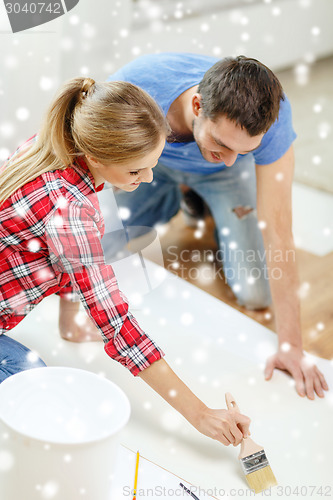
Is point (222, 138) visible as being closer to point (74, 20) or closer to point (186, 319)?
point (186, 319)

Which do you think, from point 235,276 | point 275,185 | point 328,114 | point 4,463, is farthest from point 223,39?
point 4,463

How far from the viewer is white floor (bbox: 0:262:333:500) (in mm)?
755

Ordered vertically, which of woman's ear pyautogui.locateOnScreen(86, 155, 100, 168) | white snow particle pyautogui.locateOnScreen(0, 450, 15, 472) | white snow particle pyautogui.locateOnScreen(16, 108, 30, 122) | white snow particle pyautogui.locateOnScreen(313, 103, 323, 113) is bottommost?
white snow particle pyautogui.locateOnScreen(313, 103, 323, 113)

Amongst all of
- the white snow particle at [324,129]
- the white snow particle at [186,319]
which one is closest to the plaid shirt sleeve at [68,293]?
the white snow particle at [186,319]

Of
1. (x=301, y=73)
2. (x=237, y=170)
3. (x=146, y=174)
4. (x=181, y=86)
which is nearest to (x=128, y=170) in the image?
(x=146, y=174)

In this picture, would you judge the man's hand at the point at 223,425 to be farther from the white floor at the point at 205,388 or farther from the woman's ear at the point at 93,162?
the woman's ear at the point at 93,162

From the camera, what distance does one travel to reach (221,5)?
1920mm

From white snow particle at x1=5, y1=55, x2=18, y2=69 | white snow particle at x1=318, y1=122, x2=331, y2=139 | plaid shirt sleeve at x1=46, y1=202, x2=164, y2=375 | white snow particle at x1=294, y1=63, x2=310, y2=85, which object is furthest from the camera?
white snow particle at x1=294, y1=63, x2=310, y2=85

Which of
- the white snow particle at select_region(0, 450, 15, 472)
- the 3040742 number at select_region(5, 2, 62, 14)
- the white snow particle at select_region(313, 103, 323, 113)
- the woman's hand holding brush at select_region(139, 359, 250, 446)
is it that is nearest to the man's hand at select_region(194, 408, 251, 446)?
the woman's hand holding brush at select_region(139, 359, 250, 446)

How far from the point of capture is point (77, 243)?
0.68 meters

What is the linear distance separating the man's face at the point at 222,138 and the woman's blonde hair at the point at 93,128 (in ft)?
0.40

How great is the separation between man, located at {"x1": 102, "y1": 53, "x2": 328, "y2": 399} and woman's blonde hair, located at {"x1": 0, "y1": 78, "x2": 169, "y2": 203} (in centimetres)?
14

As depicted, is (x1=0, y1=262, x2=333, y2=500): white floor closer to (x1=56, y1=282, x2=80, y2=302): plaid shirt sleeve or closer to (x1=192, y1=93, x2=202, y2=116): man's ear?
(x1=56, y1=282, x2=80, y2=302): plaid shirt sleeve

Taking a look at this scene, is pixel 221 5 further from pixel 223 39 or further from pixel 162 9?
pixel 162 9
